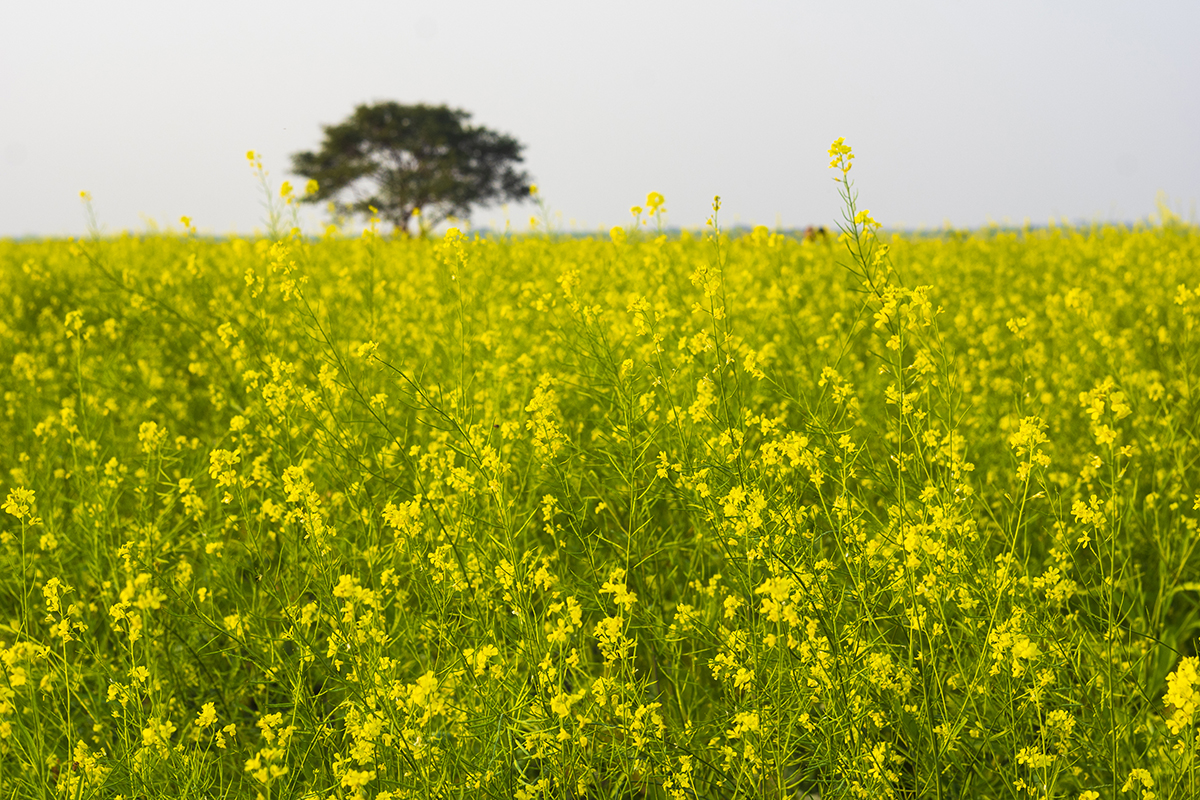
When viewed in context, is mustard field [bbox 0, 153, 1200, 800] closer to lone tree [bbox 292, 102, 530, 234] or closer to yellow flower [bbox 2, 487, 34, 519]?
yellow flower [bbox 2, 487, 34, 519]

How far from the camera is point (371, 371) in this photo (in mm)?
3291

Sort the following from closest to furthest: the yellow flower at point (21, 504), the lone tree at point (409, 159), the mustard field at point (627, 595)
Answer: the mustard field at point (627, 595), the yellow flower at point (21, 504), the lone tree at point (409, 159)

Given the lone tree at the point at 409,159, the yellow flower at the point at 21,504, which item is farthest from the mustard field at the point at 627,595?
the lone tree at the point at 409,159

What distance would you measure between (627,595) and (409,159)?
35039 millimetres

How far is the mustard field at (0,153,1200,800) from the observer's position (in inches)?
63.6

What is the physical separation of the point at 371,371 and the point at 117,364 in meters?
2.27

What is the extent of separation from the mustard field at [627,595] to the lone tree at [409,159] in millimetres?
30989

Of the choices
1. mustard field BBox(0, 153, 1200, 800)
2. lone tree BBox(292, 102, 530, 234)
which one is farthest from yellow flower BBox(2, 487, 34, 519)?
lone tree BBox(292, 102, 530, 234)

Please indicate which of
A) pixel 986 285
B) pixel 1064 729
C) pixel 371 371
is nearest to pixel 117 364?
pixel 371 371

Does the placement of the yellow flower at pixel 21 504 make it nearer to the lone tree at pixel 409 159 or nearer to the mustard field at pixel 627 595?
the mustard field at pixel 627 595

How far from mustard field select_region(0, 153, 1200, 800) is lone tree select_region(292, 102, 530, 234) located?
3099 centimetres

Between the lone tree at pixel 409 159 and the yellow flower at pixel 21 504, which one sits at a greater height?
the lone tree at pixel 409 159

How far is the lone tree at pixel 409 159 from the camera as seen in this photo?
33156mm

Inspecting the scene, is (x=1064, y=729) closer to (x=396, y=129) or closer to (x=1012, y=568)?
(x=1012, y=568)
